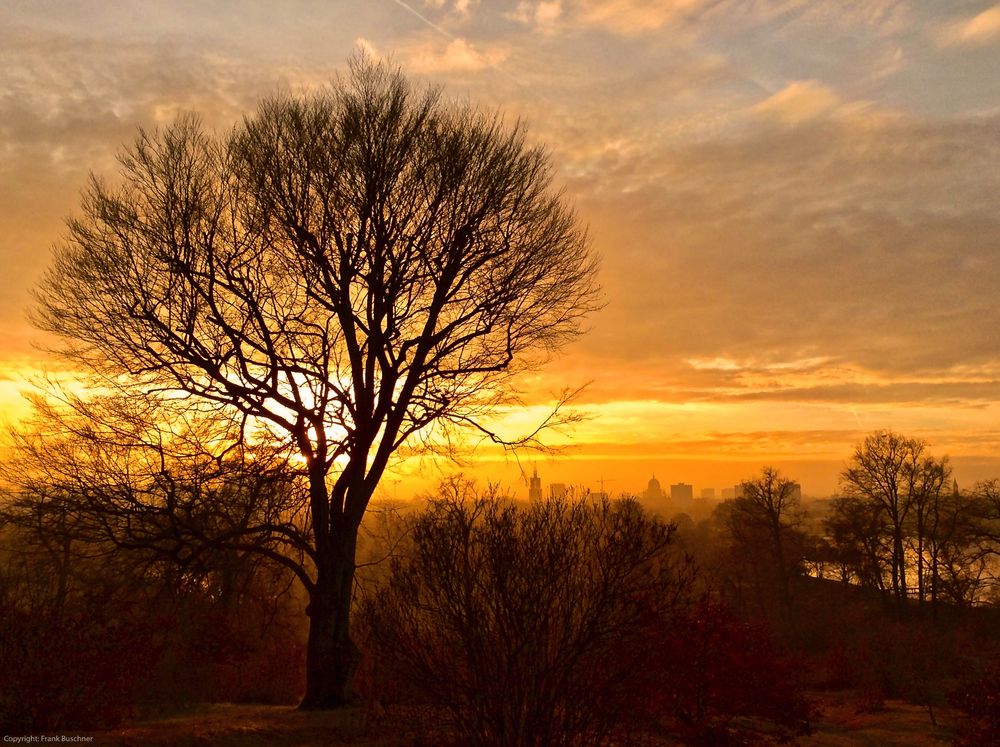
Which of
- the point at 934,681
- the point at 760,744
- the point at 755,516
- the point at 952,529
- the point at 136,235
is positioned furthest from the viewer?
the point at 755,516

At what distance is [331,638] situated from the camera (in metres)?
13.0

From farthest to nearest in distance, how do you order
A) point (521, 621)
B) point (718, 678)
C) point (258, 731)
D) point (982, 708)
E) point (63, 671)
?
1. point (718, 678)
2. point (982, 708)
3. point (258, 731)
4. point (63, 671)
5. point (521, 621)

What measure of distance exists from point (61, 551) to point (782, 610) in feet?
128

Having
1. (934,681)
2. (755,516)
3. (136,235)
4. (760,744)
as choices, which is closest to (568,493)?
(136,235)

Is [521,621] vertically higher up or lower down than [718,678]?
higher up

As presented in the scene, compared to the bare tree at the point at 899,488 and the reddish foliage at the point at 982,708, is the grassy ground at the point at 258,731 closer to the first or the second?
the reddish foliage at the point at 982,708

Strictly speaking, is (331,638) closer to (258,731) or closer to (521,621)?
(258,731)

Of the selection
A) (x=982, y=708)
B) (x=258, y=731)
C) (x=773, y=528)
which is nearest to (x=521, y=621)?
(x=258, y=731)

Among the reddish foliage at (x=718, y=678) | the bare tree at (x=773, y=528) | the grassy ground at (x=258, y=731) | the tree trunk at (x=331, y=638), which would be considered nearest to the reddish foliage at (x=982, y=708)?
the reddish foliage at (x=718, y=678)

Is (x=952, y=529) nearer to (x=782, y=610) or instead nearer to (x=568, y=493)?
(x=782, y=610)

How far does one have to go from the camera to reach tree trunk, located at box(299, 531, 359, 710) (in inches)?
508

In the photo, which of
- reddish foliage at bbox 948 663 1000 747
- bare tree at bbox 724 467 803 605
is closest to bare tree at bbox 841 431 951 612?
bare tree at bbox 724 467 803 605

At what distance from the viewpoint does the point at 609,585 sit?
8266 millimetres

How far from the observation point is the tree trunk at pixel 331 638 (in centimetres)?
1291
